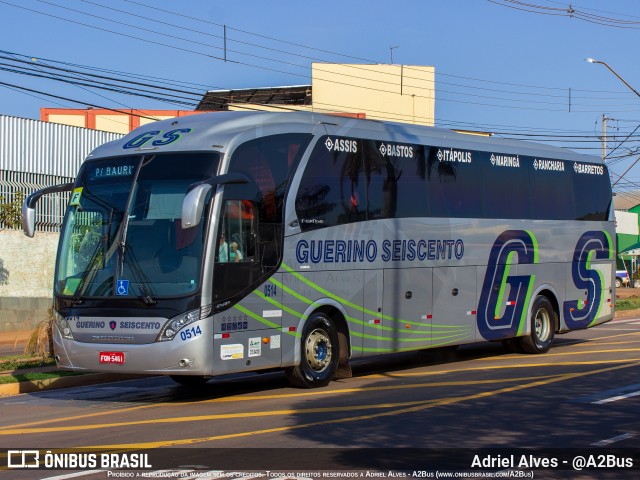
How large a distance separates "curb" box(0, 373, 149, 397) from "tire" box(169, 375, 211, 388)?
6.15 ft

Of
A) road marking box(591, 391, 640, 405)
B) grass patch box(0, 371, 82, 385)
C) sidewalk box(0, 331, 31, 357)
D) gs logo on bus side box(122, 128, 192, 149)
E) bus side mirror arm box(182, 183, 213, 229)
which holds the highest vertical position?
gs logo on bus side box(122, 128, 192, 149)

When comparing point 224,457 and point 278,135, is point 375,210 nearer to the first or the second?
point 278,135

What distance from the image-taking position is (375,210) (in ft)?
52.6

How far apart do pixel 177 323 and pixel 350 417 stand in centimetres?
269

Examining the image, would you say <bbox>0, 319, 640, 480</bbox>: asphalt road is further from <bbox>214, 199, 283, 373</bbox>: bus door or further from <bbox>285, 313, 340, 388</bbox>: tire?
<bbox>214, 199, 283, 373</bbox>: bus door

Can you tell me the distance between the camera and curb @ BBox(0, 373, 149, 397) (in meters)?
15.6

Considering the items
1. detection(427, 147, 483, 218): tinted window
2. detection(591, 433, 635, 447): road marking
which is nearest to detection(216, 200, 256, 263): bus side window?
detection(427, 147, 483, 218): tinted window

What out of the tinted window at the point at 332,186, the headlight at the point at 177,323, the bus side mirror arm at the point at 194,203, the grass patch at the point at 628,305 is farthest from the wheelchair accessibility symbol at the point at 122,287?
the grass patch at the point at 628,305

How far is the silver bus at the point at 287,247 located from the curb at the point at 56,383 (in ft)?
7.02

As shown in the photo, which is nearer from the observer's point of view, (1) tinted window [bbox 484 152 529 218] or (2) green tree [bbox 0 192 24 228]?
(1) tinted window [bbox 484 152 529 218]

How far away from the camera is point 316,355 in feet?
48.5

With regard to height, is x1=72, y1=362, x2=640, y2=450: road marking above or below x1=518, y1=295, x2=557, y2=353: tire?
below

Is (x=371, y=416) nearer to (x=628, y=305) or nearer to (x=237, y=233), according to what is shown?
(x=237, y=233)

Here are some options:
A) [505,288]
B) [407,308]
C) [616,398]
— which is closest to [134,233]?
[407,308]
